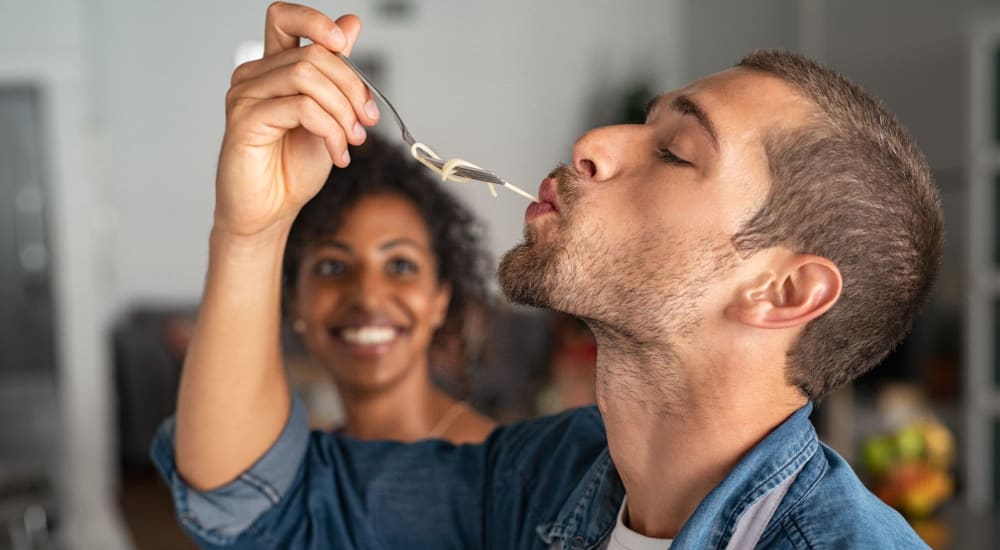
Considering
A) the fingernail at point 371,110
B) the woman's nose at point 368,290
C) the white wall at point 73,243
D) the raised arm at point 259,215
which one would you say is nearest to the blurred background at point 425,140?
the white wall at point 73,243

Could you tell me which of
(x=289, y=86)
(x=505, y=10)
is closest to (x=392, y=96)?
(x=505, y=10)

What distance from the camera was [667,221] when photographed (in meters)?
1.05

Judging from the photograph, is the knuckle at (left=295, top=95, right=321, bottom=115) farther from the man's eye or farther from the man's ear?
the man's ear

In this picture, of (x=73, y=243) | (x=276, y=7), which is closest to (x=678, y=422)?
(x=276, y=7)

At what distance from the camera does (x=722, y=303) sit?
1.06 meters

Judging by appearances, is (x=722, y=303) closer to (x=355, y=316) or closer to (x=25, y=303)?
(x=355, y=316)

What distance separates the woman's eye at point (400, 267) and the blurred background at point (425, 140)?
2239mm

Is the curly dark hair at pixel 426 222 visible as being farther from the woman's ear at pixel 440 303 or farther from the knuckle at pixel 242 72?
the knuckle at pixel 242 72

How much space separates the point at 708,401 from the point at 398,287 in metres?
0.70

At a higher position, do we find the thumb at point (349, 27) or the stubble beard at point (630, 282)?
the thumb at point (349, 27)

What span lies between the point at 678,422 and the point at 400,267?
71cm

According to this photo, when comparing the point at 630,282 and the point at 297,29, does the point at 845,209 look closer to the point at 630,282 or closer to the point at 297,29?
the point at 630,282

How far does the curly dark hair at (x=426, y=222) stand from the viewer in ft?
5.45

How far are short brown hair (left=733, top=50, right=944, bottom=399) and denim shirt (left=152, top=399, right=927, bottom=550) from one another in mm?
104
